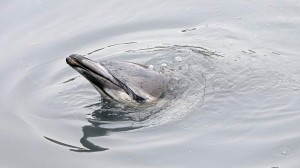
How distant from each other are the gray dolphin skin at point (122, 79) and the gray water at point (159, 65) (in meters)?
0.25

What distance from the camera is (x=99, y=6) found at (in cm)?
871

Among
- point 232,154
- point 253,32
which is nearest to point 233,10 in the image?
point 253,32

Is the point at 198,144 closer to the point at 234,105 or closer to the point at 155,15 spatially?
the point at 234,105

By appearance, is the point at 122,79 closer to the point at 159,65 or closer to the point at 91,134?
the point at 91,134

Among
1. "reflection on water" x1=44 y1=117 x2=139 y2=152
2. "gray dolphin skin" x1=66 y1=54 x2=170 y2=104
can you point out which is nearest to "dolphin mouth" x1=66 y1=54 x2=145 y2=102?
"gray dolphin skin" x1=66 y1=54 x2=170 y2=104

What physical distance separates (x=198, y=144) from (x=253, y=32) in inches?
101

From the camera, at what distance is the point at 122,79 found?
5.84m

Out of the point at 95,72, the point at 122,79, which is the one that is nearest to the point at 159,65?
the point at 122,79

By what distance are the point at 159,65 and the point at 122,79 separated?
1.41 m

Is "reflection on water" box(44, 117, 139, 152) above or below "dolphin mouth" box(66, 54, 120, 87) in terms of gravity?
below

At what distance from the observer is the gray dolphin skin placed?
571 centimetres

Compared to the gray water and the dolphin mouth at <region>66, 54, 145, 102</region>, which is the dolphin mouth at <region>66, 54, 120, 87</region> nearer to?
the dolphin mouth at <region>66, 54, 145, 102</region>

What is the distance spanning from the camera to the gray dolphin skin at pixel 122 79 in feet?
18.7

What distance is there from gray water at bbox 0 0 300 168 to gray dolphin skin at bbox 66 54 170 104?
0.80 ft
